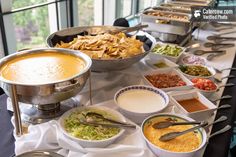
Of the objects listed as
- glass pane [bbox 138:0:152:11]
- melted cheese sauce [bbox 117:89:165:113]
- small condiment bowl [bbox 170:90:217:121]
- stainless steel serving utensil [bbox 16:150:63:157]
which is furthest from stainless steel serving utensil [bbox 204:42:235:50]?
glass pane [bbox 138:0:152:11]

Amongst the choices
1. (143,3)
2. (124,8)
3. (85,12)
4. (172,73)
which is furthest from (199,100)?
(143,3)

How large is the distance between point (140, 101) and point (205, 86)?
0.27m

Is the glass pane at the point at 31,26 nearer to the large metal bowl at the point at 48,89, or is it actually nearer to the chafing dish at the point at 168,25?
the chafing dish at the point at 168,25

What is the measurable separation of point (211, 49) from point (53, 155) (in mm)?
1109

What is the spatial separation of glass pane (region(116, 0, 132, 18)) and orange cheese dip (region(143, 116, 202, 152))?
1.86m

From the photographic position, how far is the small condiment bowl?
0.80 metres

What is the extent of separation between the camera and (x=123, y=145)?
2.18ft

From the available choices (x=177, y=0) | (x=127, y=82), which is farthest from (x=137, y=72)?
(x=177, y=0)

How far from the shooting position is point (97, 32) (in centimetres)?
115

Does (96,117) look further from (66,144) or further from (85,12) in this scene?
(85,12)

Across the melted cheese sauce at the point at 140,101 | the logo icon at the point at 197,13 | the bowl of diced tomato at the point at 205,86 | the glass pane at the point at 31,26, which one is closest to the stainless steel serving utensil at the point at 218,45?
the logo icon at the point at 197,13

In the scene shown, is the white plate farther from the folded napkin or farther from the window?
the window

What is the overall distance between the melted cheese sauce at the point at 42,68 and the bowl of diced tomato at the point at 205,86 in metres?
0.43

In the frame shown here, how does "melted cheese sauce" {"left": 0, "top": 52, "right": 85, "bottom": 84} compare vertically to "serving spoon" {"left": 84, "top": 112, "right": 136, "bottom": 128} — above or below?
above
